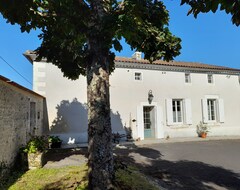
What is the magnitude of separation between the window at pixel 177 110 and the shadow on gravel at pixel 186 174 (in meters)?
6.55

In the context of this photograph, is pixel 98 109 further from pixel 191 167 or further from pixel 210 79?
pixel 210 79

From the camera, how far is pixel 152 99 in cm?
1357

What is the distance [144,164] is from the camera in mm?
7277

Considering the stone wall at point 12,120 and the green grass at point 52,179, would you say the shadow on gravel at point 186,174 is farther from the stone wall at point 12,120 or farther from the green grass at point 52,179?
the stone wall at point 12,120

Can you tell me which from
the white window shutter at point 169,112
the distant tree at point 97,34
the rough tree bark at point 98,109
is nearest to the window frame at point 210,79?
the white window shutter at point 169,112

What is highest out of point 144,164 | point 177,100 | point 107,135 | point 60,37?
point 60,37

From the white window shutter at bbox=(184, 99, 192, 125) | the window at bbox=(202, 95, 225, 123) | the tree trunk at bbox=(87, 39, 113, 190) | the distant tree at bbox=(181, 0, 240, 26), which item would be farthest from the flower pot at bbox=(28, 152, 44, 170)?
the window at bbox=(202, 95, 225, 123)

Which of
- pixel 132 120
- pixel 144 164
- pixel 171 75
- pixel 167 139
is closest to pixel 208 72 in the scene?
pixel 171 75

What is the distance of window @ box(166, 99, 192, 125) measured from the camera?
545 inches

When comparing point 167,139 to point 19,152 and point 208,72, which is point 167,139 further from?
point 19,152

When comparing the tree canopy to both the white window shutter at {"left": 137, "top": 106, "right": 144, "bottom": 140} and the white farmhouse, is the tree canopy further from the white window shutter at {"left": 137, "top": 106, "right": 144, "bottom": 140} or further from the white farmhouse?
the white window shutter at {"left": 137, "top": 106, "right": 144, "bottom": 140}

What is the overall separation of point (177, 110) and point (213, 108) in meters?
3.16

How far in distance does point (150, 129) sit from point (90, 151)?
33.0 feet

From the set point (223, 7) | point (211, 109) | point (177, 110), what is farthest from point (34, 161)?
point (211, 109)
